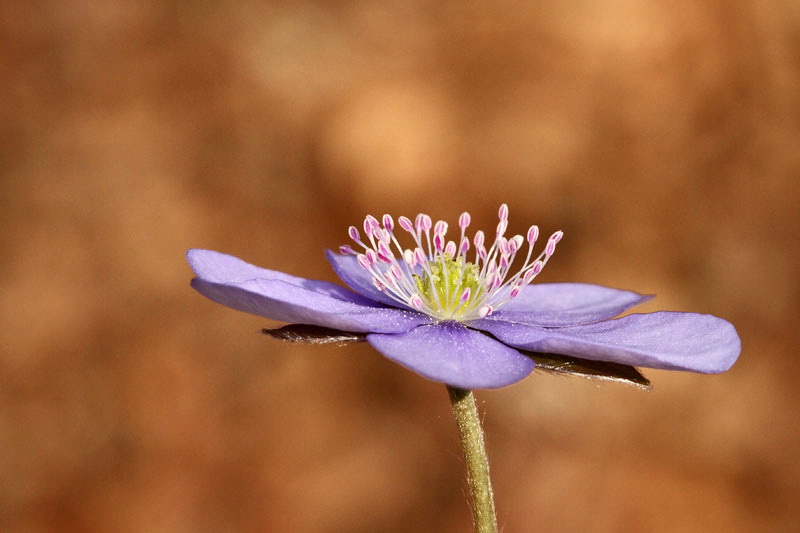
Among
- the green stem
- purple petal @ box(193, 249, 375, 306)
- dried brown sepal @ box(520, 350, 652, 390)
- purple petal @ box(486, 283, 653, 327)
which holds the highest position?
purple petal @ box(193, 249, 375, 306)

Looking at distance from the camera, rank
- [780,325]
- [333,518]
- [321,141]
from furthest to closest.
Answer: [321,141]
[780,325]
[333,518]

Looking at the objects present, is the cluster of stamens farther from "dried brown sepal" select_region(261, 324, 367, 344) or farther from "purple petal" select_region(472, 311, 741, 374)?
→ "dried brown sepal" select_region(261, 324, 367, 344)

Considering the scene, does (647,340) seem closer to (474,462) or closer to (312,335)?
(474,462)

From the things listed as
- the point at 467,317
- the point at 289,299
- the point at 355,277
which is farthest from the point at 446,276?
the point at 289,299

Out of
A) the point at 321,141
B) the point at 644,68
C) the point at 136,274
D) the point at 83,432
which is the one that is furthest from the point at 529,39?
the point at 83,432

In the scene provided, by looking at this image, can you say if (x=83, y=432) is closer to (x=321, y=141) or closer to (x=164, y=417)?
(x=164, y=417)

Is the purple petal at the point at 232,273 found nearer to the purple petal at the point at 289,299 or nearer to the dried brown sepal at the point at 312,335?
the purple petal at the point at 289,299

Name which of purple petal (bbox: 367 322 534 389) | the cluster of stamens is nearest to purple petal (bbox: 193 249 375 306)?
the cluster of stamens
